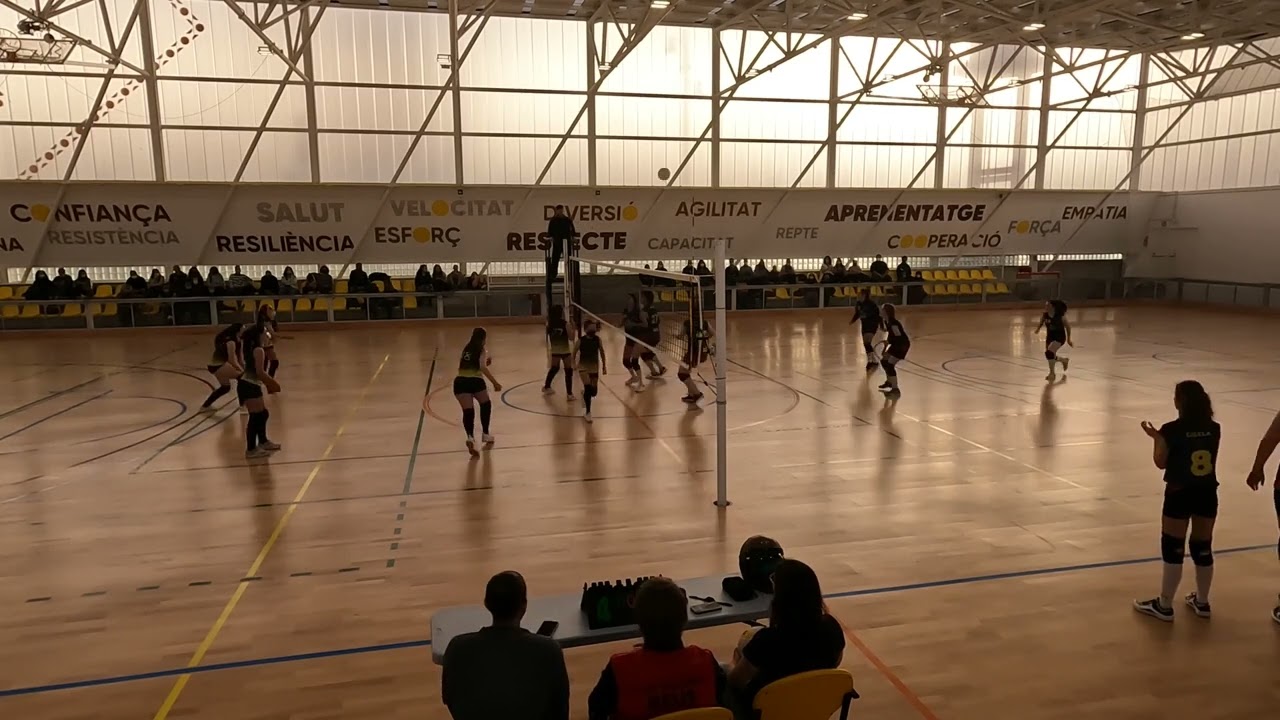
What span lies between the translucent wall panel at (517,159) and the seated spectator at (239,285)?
7296 mm

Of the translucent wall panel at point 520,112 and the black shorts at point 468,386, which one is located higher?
the translucent wall panel at point 520,112

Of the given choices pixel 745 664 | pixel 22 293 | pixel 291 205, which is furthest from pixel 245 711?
pixel 22 293

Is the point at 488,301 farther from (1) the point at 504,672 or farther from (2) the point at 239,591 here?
(1) the point at 504,672

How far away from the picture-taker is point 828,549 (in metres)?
6.67

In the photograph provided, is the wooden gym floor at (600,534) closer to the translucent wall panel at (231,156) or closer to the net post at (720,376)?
the net post at (720,376)

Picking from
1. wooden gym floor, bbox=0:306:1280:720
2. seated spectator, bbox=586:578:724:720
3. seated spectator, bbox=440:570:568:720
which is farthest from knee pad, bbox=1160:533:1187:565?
seated spectator, bbox=440:570:568:720

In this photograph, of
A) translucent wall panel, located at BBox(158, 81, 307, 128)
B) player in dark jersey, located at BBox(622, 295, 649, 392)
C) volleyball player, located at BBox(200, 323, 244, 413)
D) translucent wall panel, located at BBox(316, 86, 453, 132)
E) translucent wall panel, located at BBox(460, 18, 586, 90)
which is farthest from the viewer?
translucent wall panel, located at BBox(460, 18, 586, 90)

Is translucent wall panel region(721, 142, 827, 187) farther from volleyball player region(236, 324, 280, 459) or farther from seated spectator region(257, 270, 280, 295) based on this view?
volleyball player region(236, 324, 280, 459)

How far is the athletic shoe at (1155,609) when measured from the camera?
5316mm

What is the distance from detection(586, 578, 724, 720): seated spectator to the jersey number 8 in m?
3.83

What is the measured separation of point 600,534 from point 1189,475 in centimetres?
456

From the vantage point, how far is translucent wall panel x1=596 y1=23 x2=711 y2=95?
2494cm

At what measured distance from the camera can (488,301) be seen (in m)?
24.4

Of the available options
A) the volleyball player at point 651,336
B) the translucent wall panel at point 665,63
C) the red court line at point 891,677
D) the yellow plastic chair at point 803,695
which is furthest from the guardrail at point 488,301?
the yellow plastic chair at point 803,695
